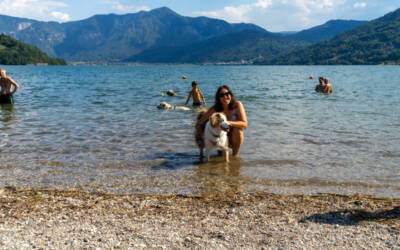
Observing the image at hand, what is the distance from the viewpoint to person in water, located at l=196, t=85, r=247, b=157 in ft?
25.0

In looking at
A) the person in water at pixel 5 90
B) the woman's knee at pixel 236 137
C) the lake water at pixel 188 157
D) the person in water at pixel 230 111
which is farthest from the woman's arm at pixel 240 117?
the person in water at pixel 5 90

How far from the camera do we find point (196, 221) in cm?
489

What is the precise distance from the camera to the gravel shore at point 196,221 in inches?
165

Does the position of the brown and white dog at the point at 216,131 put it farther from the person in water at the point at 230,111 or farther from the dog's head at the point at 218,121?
the person in water at the point at 230,111

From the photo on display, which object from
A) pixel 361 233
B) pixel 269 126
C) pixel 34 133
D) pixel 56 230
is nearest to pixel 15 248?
pixel 56 230

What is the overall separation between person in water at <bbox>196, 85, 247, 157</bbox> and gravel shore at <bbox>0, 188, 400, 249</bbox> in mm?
2264

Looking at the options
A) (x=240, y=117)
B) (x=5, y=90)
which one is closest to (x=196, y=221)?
(x=240, y=117)

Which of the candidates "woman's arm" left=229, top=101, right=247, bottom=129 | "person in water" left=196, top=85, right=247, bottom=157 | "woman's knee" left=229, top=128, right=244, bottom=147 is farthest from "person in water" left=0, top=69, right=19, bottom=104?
"woman's arm" left=229, top=101, right=247, bottom=129

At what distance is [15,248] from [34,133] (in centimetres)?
866

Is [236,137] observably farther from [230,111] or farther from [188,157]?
[188,157]

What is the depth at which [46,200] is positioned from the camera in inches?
226

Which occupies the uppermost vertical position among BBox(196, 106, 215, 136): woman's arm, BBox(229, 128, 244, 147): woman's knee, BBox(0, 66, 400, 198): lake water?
BBox(196, 106, 215, 136): woman's arm

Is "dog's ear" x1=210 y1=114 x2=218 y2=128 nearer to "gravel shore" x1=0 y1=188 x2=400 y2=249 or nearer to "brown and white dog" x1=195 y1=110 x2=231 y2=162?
"brown and white dog" x1=195 y1=110 x2=231 y2=162

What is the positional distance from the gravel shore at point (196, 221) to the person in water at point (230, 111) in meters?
2.26
